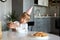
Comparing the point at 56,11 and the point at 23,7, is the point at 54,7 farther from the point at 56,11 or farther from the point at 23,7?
the point at 23,7

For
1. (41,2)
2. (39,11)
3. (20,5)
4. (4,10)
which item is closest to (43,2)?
(41,2)

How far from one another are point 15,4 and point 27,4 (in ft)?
1.57

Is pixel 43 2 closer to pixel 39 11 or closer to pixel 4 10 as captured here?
pixel 39 11

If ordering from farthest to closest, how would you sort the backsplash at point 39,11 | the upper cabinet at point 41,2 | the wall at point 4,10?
the backsplash at point 39,11 → the upper cabinet at point 41,2 → the wall at point 4,10

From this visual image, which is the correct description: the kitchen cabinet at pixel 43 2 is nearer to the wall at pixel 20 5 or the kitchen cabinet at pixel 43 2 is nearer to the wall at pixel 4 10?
the wall at pixel 20 5

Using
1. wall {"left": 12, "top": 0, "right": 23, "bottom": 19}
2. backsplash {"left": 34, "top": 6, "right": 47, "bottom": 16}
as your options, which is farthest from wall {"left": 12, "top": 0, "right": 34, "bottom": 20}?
backsplash {"left": 34, "top": 6, "right": 47, "bottom": 16}

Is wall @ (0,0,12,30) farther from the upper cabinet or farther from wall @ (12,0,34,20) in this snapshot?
the upper cabinet

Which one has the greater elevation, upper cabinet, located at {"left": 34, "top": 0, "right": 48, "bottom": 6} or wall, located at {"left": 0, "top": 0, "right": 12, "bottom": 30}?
upper cabinet, located at {"left": 34, "top": 0, "right": 48, "bottom": 6}

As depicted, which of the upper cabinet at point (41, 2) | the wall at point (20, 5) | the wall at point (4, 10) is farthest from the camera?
the upper cabinet at point (41, 2)

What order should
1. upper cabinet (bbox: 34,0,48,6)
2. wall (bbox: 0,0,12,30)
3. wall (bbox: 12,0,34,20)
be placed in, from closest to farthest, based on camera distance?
1. wall (bbox: 0,0,12,30)
2. wall (bbox: 12,0,34,20)
3. upper cabinet (bbox: 34,0,48,6)

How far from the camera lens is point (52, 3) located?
7223 mm

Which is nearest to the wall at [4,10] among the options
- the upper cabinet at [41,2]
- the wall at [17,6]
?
the wall at [17,6]

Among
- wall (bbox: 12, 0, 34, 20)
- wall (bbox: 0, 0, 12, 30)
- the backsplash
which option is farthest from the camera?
the backsplash

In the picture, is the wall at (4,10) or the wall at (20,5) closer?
the wall at (4,10)
